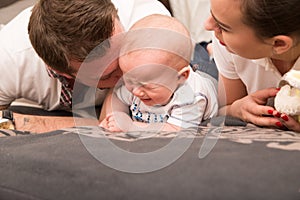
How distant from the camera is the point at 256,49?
3.11 ft

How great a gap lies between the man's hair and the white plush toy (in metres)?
0.41

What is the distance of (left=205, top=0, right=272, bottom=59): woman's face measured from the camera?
0.89m

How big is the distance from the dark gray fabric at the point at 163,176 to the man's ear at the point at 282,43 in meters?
0.24

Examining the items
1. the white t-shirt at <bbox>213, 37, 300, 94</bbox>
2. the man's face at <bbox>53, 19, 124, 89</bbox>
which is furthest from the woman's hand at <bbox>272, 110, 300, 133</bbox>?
the man's face at <bbox>53, 19, 124, 89</bbox>

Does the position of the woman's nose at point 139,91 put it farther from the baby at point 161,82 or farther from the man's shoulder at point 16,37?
the man's shoulder at point 16,37

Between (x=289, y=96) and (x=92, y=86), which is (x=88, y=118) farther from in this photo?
(x=289, y=96)

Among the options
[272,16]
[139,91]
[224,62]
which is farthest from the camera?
[224,62]

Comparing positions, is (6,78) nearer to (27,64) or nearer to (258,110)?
(27,64)

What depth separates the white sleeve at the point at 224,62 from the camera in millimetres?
1175

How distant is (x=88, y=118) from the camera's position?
1.21 m

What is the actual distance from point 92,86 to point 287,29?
1.75ft

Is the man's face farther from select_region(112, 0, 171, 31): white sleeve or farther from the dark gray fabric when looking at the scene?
the dark gray fabric

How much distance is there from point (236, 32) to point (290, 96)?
0.54 feet

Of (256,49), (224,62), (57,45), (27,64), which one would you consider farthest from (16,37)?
(256,49)
